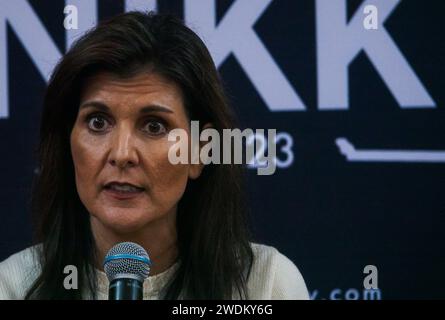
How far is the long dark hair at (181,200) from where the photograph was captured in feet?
5.74

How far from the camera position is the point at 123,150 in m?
1.66

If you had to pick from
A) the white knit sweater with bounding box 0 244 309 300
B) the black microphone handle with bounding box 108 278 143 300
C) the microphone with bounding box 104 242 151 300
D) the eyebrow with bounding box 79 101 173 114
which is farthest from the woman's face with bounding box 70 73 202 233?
the black microphone handle with bounding box 108 278 143 300

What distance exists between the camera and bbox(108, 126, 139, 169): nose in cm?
166

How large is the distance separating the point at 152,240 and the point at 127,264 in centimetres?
72

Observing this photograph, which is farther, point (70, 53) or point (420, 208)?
point (420, 208)

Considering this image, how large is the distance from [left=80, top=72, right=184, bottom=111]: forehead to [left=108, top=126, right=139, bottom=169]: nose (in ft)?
0.22

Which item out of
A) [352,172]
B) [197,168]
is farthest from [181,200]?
[352,172]

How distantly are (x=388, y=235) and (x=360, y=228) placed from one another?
0.30 ft

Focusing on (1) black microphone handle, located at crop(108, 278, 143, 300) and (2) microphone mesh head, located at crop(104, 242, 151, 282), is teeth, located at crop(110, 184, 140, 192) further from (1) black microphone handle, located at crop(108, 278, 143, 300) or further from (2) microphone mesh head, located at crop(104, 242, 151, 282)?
(1) black microphone handle, located at crop(108, 278, 143, 300)

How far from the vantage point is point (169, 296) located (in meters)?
1.82

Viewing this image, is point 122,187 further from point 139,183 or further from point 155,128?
point 155,128

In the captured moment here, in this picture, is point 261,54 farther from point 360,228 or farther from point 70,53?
point 70,53

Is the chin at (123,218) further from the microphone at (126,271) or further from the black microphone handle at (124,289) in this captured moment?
the black microphone handle at (124,289)

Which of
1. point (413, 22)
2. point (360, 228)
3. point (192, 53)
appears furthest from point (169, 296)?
point (413, 22)
